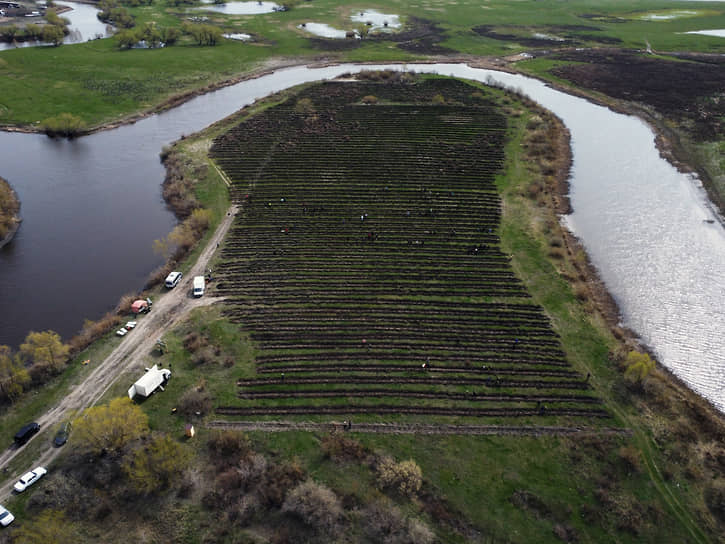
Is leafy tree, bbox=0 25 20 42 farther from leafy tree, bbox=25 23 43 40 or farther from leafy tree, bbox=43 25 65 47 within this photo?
leafy tree, bbox=43 25 65 47

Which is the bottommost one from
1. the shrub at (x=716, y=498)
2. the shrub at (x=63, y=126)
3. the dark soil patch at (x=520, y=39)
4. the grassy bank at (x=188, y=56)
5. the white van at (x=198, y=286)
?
the shrub at (x=716, y=498)

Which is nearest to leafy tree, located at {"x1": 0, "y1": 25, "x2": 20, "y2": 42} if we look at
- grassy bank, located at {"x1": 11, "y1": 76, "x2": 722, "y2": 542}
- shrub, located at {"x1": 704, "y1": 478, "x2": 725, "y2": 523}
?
grassy bank, located at {"x1": 11, "y1": 76, "x2": 722, "y2": 542}

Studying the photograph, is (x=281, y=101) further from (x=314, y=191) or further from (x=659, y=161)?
(x=659, y=161)

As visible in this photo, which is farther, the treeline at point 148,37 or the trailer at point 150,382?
the treeline at point 148,37

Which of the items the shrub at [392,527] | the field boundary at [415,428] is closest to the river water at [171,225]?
the field boundary at [415,428]

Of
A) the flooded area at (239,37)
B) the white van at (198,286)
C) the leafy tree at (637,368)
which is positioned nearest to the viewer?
the leafy tree at (637,368)

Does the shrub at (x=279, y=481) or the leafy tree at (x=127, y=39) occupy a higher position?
the leafy tree at (x=127, y=39)

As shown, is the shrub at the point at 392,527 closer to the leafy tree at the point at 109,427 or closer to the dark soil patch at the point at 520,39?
the leafy tree at the point at 109,427

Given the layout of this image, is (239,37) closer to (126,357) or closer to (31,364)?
(31,364)
